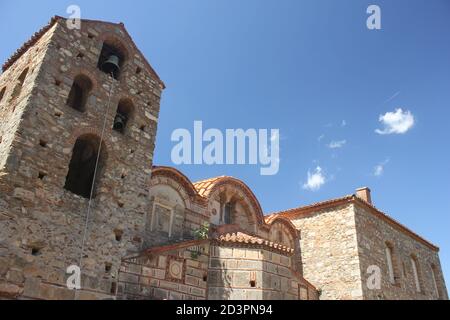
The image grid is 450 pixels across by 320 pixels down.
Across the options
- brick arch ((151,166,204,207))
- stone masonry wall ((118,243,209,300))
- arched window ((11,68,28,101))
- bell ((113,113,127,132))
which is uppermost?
arched window ((11,68,28,101))

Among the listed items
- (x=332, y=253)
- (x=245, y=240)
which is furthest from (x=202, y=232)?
(x=332, y=253)

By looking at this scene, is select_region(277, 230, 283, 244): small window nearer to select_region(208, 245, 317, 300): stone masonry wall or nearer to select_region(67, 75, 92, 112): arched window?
select_region(208, 245, 317, 300): stone masonry wall

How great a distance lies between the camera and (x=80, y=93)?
33.0ft

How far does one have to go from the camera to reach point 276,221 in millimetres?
14711

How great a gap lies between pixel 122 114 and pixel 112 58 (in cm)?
155

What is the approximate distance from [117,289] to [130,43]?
22.5ft

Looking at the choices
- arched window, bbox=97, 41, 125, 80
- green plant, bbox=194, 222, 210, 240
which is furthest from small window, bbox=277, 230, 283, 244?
arched window, bbox=97, 41, 125, 80

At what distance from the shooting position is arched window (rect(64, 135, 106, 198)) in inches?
374

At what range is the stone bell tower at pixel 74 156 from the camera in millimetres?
7129

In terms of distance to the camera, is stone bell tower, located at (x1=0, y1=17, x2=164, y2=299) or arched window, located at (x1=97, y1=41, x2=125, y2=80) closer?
stone bell tower, located at (x1=0, y1=17, x2=164, y2=299)

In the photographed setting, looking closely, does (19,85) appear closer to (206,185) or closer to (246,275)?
(206,185)

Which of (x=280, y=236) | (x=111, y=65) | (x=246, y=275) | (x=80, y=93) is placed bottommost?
(x=246, y=275)
